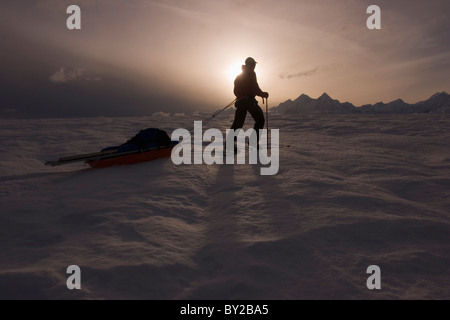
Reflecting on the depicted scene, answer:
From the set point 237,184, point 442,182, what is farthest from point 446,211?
point 237,184

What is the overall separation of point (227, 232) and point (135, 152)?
3.20m

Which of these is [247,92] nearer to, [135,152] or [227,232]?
[135,152]

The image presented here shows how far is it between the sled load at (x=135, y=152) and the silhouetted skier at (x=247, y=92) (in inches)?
77.0

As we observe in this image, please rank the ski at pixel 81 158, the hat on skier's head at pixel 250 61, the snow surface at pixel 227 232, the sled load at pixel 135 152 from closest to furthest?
the snow surface at pixel 227 232, the ski at pixel 81 158, the sled load at pixel 135 152, the hat on skier's head at pixel 250 61

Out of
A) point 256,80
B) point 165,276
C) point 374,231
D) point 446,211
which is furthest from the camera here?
point 256,80

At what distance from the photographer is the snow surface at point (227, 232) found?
181 centimetres

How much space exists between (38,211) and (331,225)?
10.8 feet

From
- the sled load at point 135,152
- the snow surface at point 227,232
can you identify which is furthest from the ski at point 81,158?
the snow surface at point 227,232

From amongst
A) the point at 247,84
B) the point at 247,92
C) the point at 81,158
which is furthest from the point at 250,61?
the point at 81,158

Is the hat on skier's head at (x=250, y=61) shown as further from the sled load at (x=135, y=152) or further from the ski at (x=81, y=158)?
the ski at (x=81, y=158)

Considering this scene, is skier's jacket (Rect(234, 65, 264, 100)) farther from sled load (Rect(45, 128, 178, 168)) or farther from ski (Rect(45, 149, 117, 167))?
ski (Rect(45, 149, 117, 167))

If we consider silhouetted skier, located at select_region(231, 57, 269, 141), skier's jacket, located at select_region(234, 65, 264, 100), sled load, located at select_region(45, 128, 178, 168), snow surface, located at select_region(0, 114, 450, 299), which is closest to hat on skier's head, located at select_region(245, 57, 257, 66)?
silhouetted skier, located at select_region(231, 57, 269, 141)
